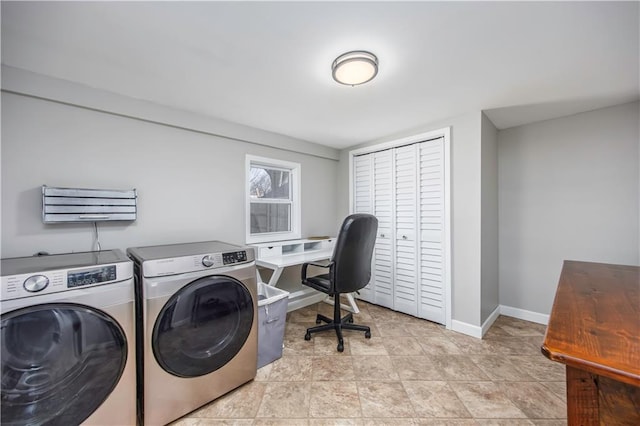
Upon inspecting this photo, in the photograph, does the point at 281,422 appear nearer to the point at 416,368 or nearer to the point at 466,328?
the point at 416,368

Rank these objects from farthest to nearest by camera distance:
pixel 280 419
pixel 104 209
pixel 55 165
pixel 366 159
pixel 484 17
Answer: pixel 366 159 < pixel 104 209 < pixel 55 165 < pixel 280 419 < pixel 484 17

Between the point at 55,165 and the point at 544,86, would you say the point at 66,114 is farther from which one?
the point at 544,86

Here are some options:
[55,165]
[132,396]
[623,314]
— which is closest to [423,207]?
[623,314]

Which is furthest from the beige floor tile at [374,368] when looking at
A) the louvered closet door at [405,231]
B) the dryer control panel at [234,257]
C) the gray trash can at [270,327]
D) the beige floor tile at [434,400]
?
the dryer control panel at [234,257]

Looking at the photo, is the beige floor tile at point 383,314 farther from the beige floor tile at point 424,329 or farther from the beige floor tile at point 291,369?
the beige floor tile at point 291,369

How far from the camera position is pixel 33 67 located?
5.17ft

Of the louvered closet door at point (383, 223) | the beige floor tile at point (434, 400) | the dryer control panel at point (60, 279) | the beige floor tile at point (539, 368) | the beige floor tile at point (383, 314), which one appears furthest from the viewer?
the louvered closet door at point (383, 223)

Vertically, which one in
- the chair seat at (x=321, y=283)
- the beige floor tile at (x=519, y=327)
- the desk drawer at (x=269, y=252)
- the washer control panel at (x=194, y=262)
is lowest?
the beige floor tile at (x=519, y=327)

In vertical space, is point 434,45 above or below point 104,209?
above

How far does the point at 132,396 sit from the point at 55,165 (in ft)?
5.23

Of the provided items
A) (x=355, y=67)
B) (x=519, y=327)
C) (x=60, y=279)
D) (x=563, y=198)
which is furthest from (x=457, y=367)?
(x=60, y=279)

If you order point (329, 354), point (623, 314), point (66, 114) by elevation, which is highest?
point (66, 114)

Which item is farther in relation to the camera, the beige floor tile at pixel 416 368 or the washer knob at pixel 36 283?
the beige floor tile at pixel 416 368

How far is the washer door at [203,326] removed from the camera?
145 cm
